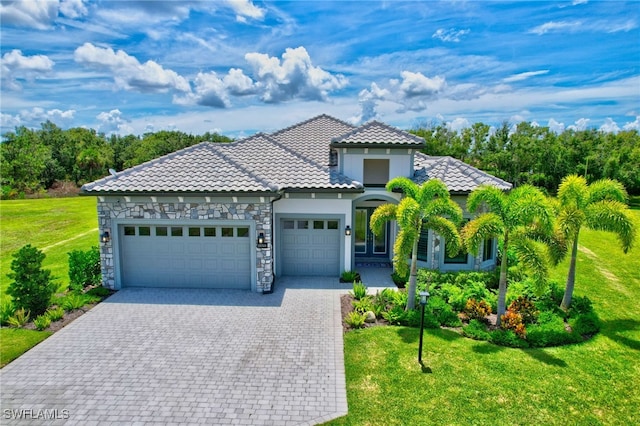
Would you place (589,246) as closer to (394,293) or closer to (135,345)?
(394,293)

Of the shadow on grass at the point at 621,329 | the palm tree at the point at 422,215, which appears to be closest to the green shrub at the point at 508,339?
the palm tree at the point at 422,215

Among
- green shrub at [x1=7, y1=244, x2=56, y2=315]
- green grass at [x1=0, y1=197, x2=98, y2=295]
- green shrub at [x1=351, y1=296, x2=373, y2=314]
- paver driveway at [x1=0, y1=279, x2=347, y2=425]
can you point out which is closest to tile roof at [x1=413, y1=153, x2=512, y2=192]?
green shrub at [x1=351, y1=296, x2=373, y2=314]

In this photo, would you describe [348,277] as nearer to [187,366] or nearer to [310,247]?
[310,247]

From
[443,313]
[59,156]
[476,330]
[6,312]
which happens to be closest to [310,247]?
[443,313]

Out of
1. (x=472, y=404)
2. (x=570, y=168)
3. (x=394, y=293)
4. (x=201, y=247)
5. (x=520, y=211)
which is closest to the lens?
(x=472, y=404)

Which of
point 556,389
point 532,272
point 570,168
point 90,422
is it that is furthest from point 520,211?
point 570,168

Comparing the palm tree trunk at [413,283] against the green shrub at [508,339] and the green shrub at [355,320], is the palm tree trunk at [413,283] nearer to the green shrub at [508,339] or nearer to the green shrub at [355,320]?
the green shrub at [355,320]
